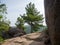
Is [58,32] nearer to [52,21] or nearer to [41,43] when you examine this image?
[52,21]

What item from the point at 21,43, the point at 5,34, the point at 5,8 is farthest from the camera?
the point at 5,34

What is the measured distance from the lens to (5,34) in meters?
25.4

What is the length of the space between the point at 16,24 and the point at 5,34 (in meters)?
4.48

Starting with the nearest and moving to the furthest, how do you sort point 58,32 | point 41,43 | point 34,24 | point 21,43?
1. point 58,32
2. point 41,43
3. point 21,43
4. point 34,24

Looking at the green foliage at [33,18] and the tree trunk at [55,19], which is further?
the green foliage at [33,18]

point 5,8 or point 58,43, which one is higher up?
point 5,8

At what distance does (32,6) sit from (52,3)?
23581 millimetres

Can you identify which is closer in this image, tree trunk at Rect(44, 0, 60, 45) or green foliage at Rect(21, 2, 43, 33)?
tree trunk at Rect(44, 0, 60, 45)

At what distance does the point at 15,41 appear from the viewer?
10.6m

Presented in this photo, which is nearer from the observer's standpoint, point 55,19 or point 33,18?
point 55,19

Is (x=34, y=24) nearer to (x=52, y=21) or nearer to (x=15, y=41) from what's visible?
(x=15, y=41)

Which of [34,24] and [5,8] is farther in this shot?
[34,24]

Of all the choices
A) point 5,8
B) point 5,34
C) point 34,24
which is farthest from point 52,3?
point 34,24

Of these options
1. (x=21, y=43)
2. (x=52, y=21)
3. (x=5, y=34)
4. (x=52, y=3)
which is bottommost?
(x=5, y=34)
